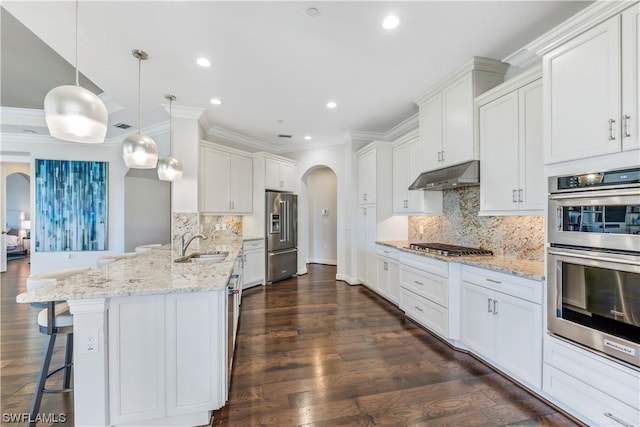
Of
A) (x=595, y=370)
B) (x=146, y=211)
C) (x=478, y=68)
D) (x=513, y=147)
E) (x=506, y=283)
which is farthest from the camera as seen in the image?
(x=146, y=211)

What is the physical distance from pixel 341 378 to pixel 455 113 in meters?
2.95

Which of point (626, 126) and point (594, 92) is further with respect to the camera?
point (594, 92)

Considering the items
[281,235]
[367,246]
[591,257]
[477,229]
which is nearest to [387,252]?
[367,246]

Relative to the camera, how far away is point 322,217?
24.8 ft

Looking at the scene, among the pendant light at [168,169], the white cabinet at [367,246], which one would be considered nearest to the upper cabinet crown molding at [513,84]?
the white cabinet at [367,246]

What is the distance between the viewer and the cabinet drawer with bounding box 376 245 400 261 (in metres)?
3.87

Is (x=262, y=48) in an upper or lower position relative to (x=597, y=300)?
upper

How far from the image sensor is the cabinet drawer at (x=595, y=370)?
1.43m

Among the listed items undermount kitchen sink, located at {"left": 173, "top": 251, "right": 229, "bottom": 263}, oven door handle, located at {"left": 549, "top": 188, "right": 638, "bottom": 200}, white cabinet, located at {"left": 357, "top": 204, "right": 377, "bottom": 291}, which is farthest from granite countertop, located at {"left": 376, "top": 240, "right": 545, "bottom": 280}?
undermount kitchen sink, located at {"left": 173, "top": 251, "right": 229, "bottom": 263}

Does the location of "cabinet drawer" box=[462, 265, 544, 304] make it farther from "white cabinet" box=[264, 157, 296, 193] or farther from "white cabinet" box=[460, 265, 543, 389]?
"white cabinet" box=[264, 157, 296, 193]

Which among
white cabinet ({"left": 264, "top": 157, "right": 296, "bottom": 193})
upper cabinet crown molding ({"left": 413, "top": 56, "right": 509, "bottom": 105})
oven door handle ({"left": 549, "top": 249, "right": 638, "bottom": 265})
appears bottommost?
oven door handle ({"left": 549, "top": 249, "right": 638, "bottom": 265})

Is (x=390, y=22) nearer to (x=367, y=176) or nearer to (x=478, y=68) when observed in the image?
(x=478, y=68)

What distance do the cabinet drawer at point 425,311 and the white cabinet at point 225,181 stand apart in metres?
3.26

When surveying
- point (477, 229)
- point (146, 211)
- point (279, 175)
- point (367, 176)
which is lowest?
point (477, 229)
